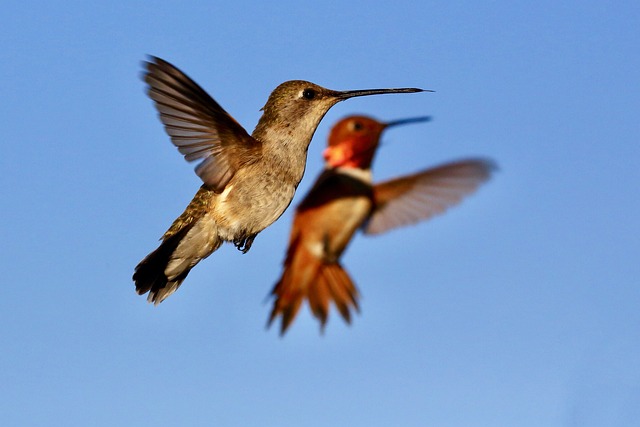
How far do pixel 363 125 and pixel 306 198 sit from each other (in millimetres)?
201

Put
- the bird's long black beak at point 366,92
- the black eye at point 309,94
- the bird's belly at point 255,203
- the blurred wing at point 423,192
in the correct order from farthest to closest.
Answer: the bird's belly at point 255,203
the black eye at point 309,94
the bird's long black beak at point 366,92
the blurred wing at point 423,192

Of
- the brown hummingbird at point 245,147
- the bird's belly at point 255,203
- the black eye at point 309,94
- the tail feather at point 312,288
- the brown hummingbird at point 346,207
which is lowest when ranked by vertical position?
the tail feather at point 312,288

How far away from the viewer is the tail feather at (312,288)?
192 centimetres

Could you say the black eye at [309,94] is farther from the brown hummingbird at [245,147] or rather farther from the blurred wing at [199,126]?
the blurred wing at [199,126]

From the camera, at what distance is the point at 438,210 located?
6.63 ft

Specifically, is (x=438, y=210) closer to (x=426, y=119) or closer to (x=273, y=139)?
(x=426, y=119)

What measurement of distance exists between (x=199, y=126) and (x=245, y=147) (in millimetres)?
285

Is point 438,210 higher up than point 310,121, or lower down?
lower down

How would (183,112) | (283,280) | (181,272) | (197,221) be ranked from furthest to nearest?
(181,272)
(197,221)
(183,112)
(283,280)

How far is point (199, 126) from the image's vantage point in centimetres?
380

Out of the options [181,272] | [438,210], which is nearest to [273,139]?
[181,272]

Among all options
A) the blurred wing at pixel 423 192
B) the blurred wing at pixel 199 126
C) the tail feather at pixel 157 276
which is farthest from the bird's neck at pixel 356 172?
the tail feather at pixel 157 276

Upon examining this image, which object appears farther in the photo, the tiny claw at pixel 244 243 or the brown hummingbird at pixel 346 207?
the tiny claw at pixel 244 243

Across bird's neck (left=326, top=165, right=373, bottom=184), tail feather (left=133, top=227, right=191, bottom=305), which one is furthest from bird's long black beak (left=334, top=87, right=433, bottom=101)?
tail feather (left=133, top=227, right=191, bottom=305)
